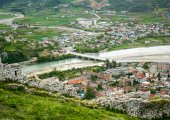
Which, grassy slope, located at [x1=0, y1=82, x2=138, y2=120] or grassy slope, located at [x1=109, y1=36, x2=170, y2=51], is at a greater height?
grassy slope, located at [x1=0, y1=82, x2=138, y2=120]

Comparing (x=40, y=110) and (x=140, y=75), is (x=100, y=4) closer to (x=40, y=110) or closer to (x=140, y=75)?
(x=140, y=75)

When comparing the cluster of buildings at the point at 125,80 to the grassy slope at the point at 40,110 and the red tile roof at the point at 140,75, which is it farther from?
the grassy slope at the point at 40,110

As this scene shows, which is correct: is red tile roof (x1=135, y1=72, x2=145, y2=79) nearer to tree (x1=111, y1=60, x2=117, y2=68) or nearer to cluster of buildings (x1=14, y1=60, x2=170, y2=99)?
cluster of buildings (x1=14, y1=60, x2=170, y2=99)

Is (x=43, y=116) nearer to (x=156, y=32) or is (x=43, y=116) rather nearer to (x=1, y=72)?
(x=1, y=72)

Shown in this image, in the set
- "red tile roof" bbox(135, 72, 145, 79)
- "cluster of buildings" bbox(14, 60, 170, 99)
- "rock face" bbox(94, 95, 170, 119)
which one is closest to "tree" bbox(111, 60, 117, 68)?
"cluster of buildings" bbox(14, 60, 170, 99)

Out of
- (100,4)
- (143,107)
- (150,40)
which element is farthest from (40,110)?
(100,4)

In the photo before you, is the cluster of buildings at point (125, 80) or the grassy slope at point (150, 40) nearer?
the cluster of buildings at point (125, 80)

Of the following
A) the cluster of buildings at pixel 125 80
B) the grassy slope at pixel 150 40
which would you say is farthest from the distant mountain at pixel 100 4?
the cluster of buildings at pixel 125 80
